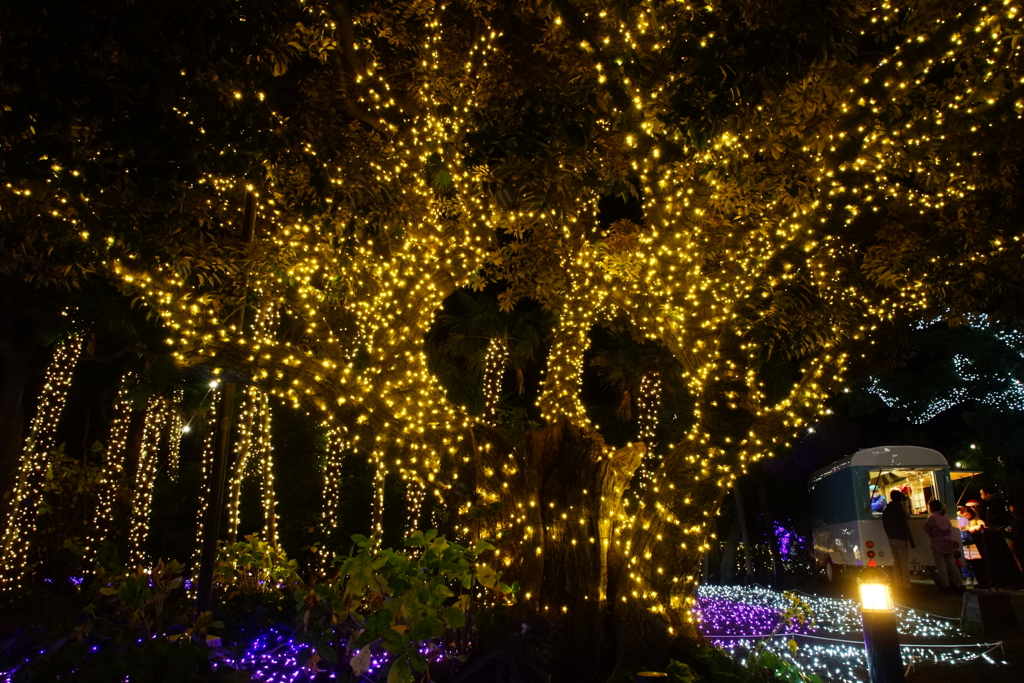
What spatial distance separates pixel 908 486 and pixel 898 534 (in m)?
3.53

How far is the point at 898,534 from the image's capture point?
403 inches

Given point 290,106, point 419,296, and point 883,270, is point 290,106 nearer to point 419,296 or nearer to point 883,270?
point 419,296

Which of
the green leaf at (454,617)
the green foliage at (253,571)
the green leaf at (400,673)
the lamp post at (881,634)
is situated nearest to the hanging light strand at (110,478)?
the green foliage at (253,571)

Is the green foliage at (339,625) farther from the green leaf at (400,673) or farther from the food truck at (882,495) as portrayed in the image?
the food truck at (882,495)

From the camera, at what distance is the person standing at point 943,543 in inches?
390

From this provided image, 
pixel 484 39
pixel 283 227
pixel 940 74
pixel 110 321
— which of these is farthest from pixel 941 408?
pixel 110 321

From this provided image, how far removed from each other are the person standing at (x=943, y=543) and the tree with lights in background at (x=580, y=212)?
4161 mm

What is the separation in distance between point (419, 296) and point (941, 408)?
17060mm

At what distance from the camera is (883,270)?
6887mm

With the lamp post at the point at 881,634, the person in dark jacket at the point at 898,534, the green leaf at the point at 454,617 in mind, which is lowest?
the lamp post at the point at 881,634

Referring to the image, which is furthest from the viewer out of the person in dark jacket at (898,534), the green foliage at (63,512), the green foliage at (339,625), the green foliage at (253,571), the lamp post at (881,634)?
the person in dark jacket at (898,534)

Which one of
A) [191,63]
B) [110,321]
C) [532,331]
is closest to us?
[191,63]

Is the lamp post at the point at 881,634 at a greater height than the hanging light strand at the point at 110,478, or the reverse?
the hanging light strand at the point at 110,478

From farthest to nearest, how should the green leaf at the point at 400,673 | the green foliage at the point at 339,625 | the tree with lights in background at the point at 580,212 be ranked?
1. the tree with lights in background at the point at 580,212
2. the green foliage at the point at 339,625
3. the green leaf at the point at 400,673
